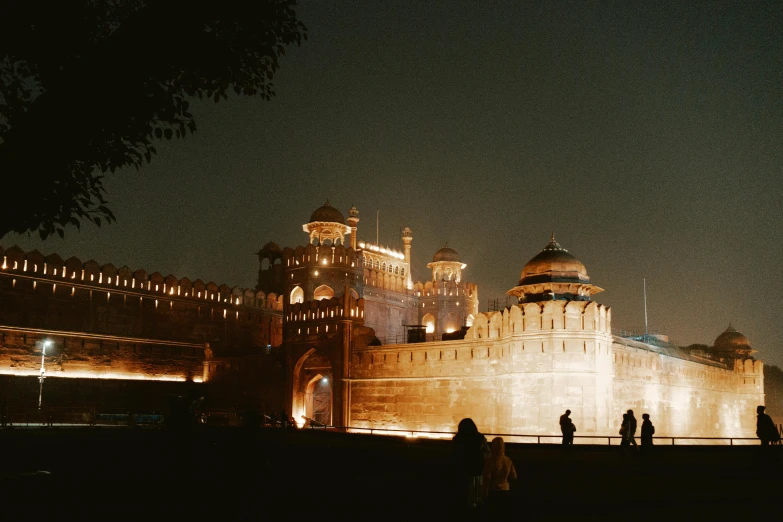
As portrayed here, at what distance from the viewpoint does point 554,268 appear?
24984 mm

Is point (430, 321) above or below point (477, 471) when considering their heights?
above

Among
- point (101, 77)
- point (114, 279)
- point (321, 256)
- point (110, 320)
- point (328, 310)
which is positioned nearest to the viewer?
point (101, 77)

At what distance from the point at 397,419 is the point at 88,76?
20764 millimetres

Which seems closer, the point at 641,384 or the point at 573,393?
the point at 573,393

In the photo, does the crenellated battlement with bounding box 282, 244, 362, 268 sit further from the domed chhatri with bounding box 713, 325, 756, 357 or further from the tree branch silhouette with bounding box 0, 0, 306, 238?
the tree branch silhouette with bounding box 0, 0, 306, 238

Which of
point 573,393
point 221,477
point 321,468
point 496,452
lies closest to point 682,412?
point 573,393

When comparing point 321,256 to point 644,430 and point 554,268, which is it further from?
point 644,430

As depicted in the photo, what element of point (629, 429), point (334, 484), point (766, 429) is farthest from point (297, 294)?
point (334, 484)

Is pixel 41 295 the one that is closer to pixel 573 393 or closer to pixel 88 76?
pixel 573 393

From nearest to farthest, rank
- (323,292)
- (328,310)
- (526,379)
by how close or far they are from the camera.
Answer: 1. (526,379)
2. (328,310)
3. (323,292)

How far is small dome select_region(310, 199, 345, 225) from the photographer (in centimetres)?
4128

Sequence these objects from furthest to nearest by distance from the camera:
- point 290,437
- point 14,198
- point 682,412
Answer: point 682,412
point 290,437
point 14,198

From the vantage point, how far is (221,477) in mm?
10609

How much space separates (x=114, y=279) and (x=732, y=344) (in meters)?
32.0
